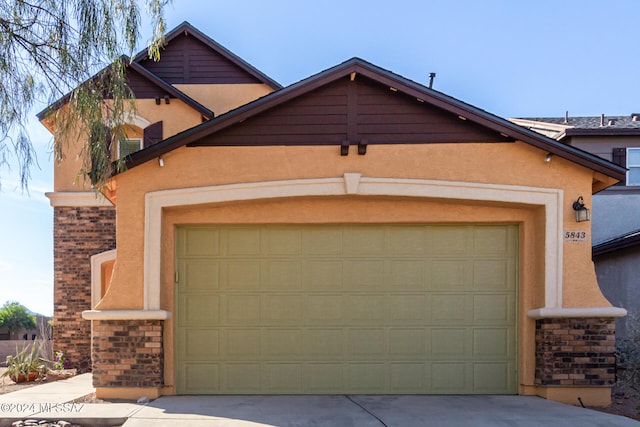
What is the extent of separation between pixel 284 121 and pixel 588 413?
5.96m

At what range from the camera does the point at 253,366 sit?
8445 millimetres

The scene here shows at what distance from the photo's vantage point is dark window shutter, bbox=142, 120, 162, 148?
12.6 metres

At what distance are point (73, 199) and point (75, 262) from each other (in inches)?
56.6

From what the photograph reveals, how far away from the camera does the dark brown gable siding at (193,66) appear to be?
14.3 meters

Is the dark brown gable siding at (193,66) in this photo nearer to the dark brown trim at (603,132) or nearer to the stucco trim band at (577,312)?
the dark brown trim at (603,132)

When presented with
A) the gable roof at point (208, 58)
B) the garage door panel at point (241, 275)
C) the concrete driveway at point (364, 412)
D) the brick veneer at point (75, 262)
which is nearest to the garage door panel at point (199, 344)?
the concrete driveway at point (364, 412)

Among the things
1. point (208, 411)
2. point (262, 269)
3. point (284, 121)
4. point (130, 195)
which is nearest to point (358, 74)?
point (284, 121)

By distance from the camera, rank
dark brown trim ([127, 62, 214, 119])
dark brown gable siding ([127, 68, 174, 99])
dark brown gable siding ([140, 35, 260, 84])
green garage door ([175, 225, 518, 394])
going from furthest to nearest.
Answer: dark brown gable siding ([140, 35, 260, 84]) → dark brown gable siding ([127, 68, 174, 99]) → dark brown trim ([127, 62, 214, 119]) → green garage door ([175, 225, 518, 394])

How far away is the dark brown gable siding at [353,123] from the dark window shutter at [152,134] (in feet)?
15.4

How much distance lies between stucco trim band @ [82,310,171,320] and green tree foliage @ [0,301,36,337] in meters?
23.3

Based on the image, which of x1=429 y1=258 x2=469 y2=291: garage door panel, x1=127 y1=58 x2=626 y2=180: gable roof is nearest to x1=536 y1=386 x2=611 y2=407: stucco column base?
x1=429 y1=258 x2=469 y2=291: garage door panel

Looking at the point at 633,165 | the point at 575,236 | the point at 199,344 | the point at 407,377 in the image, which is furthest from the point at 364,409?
the point at 633,165

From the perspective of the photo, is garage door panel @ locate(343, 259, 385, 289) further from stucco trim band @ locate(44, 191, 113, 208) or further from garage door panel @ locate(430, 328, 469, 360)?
stucco trim band @ locate(44, 191, 113, 208)

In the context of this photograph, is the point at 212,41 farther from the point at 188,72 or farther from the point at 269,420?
the point at 269,420
